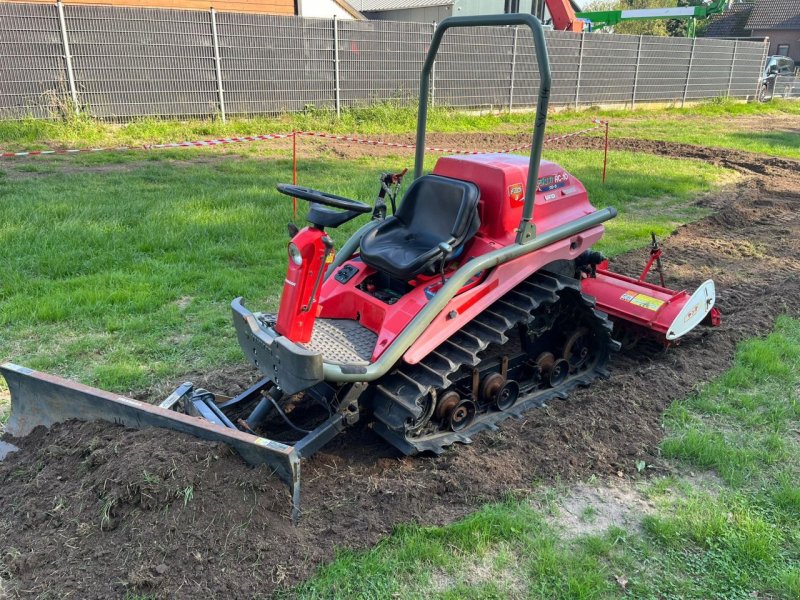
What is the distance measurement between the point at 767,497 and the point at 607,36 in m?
17.9

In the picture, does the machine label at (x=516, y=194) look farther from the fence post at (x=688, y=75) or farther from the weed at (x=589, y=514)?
the fence post at (x=688, y=75)

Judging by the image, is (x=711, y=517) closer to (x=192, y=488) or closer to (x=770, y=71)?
(x=192, y=488)

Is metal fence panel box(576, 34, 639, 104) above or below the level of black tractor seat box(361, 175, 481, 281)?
above

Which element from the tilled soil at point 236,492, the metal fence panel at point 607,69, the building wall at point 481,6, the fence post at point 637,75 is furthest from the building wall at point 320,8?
Result: the tilled soil at point 236,492

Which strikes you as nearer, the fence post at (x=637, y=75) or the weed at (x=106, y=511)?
the weed at (x=106, y=511)

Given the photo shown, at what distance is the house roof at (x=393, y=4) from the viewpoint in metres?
30.8

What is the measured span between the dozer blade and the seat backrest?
5.32 ft

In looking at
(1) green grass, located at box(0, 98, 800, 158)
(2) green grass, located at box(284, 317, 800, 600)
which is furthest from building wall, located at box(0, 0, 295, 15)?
(2) green grass, located at box(284, 317, 800, 600)

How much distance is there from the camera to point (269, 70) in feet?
43.4

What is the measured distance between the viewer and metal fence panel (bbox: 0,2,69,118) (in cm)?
1088

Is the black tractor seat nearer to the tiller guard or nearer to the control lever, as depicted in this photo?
the control lever

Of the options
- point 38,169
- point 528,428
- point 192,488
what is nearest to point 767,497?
point 528,428

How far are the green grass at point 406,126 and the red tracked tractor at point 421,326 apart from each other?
8755 millimetres

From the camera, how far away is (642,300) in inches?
195
